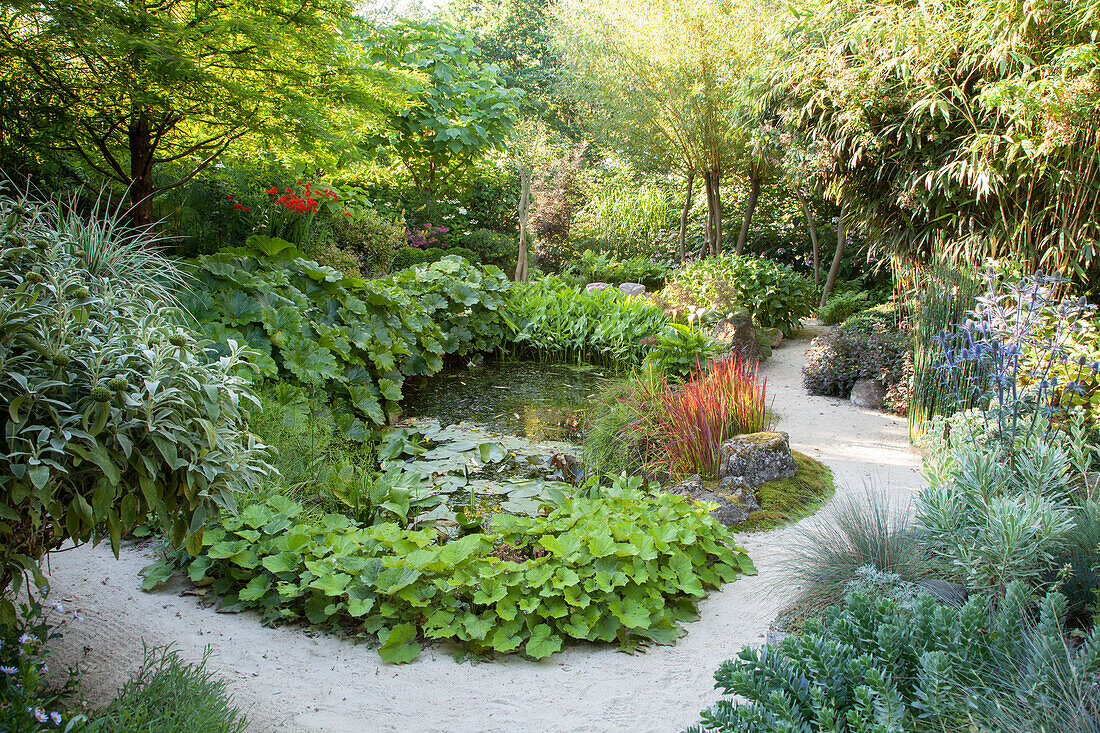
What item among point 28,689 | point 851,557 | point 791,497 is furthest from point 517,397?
point 28,689

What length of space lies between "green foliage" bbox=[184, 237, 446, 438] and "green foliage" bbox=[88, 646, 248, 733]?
2.54 metres

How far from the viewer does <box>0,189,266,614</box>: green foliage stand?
1291 millimetres

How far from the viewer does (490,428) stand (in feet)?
16.4

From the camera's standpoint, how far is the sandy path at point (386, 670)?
193cm

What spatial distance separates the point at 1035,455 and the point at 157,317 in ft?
9.02

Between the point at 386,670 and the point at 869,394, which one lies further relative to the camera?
the point at 869,394

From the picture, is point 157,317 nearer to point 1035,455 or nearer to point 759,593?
point 759,593

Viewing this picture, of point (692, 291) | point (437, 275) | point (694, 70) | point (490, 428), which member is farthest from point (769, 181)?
point (490, 428)

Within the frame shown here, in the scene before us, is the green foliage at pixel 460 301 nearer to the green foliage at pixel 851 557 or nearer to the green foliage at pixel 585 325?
the green foliage at pixel 585 325

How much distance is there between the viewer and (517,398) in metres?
5.87

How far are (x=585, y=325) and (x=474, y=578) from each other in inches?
204

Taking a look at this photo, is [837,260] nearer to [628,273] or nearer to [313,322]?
[628,273]

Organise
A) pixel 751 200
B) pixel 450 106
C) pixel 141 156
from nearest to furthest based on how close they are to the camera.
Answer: pixel 141 156 → pixel 450 106 → pixel 751 200

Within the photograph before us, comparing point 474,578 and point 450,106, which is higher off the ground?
point 450,106
